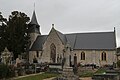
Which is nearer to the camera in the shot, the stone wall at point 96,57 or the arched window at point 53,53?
the stone wall at point 96,57

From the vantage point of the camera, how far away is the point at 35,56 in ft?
163

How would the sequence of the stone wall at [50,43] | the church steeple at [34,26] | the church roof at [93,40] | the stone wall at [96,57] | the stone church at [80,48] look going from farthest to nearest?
the church steeple at [34,26], the stone wall at [50,43], the church roof at [93,40], the stone church at [80,48], the stone wall at [96,57]

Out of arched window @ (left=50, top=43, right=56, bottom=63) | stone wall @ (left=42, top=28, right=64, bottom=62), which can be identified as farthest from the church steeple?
arched window @ (left=50, top=43, right=56, bottom=63)

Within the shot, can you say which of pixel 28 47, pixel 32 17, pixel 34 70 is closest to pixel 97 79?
pixel 34 70

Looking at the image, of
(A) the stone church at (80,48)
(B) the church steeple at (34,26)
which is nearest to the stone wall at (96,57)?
(A) the stone church at (80,48)

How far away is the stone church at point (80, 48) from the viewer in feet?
145

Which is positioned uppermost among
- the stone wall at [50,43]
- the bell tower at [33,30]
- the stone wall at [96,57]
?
the bell tower at [33,30]

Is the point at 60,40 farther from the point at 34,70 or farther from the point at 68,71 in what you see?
the point at 68,71

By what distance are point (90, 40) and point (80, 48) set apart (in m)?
3.09

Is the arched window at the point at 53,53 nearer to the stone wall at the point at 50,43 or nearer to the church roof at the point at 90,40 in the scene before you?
the stone wall at the point at 50,43

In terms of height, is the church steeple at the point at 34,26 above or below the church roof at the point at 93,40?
above

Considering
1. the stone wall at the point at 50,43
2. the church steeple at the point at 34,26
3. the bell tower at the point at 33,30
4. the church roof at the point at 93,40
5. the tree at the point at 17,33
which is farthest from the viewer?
the church steeple at the point at 34,26

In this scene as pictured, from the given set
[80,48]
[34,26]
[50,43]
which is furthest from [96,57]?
[34,26]

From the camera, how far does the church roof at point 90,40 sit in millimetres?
44891
